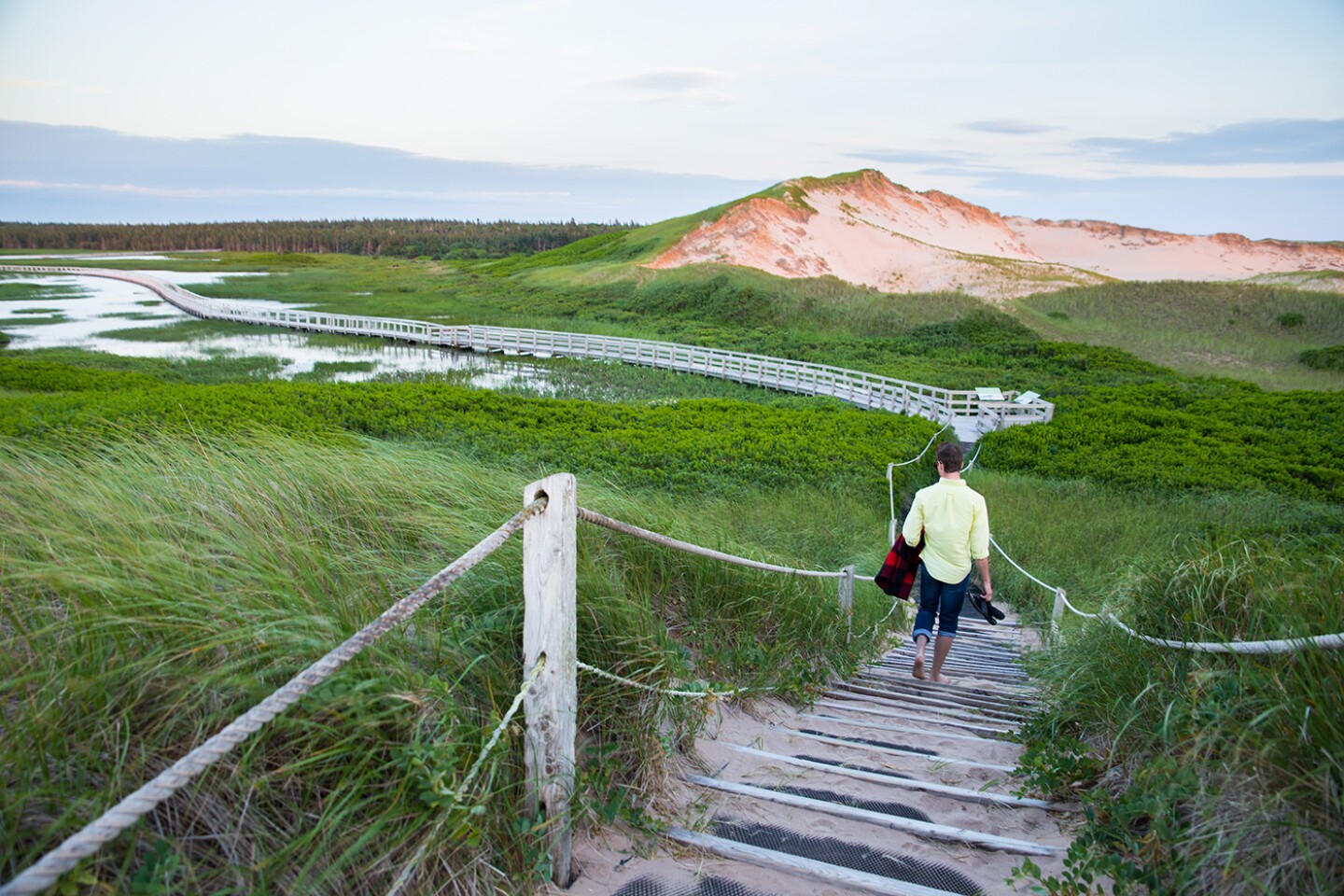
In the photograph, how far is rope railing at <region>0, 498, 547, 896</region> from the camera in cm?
130

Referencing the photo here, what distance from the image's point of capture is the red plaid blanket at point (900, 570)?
577 centimetres

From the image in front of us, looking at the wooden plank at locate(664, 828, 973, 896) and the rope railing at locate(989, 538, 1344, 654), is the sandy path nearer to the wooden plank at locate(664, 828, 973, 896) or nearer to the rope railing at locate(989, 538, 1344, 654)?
the wooden plank at locate(664, 828, 973, 896)

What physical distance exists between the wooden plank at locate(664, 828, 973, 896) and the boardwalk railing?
71.1 ft

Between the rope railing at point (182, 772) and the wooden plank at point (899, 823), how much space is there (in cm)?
152

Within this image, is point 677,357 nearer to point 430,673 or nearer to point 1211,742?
point 430,673

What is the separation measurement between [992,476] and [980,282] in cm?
4106

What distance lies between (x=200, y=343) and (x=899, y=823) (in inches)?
1452

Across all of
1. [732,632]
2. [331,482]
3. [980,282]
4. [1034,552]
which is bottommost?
[1034,552]

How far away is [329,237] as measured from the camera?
4877 inches

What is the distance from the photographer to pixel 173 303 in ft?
142

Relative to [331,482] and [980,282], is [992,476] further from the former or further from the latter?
[980,282]

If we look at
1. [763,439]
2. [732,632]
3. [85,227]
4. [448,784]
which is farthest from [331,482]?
Answer: [85,227]

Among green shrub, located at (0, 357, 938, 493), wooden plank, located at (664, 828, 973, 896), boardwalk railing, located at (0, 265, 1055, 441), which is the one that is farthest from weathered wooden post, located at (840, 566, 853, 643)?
boardwalk railing, located at (0, 265, 1055, 441)

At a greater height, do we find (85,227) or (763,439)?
(85,227)
